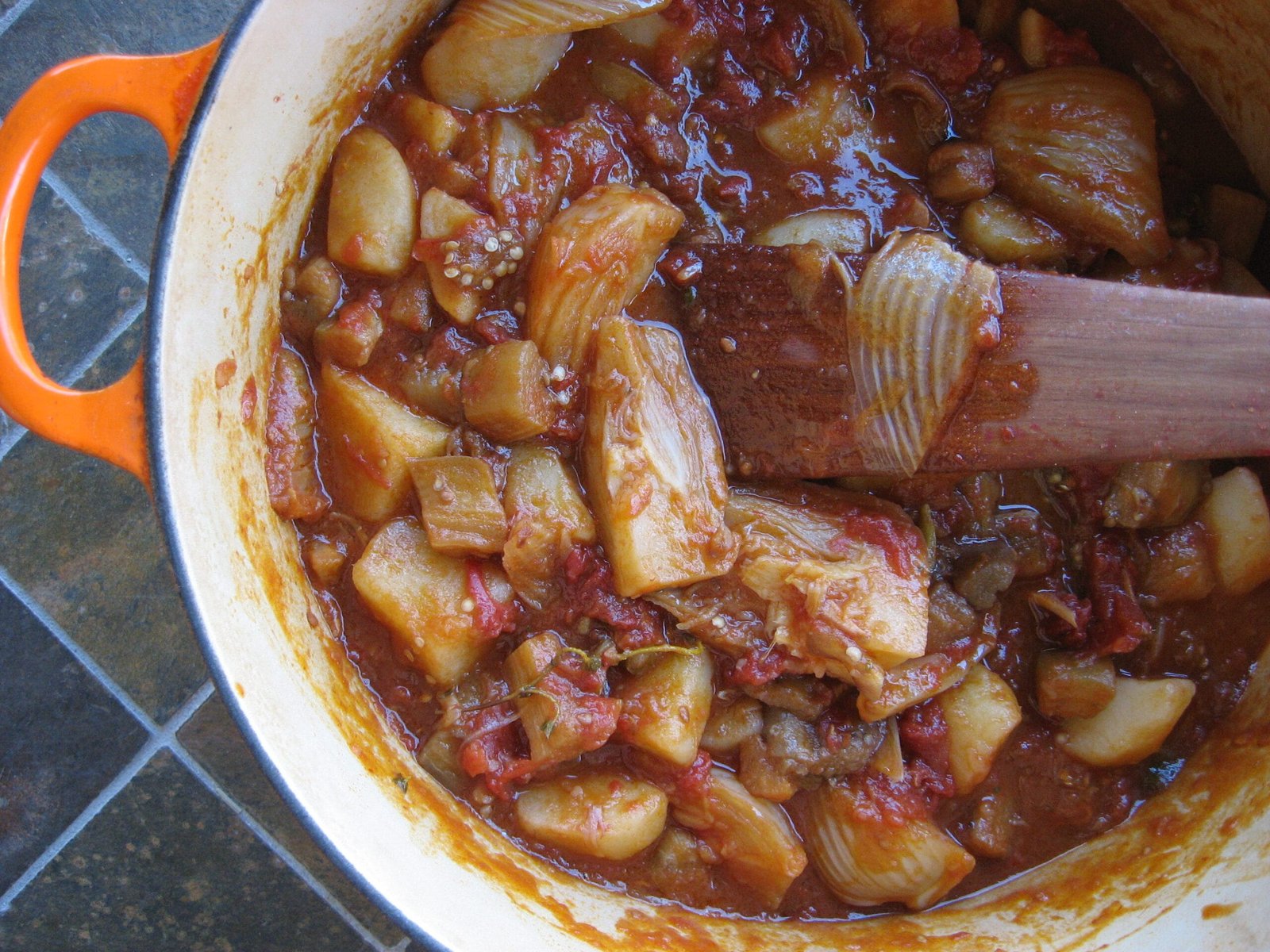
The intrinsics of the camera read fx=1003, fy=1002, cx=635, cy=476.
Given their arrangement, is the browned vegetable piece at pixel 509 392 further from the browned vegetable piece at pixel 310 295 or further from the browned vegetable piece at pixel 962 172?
the browned vegetable piece at pixel 962 172

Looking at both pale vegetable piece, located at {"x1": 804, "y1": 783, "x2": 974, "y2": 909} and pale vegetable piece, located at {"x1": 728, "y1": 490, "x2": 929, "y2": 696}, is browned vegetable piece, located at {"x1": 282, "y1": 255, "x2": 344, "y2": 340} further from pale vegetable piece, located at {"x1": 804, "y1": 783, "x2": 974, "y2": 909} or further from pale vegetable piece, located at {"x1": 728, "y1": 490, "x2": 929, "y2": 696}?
pale vegetable piece, located at {"x1": 804, "y1": 783, "x2": 974, "y2": 909}

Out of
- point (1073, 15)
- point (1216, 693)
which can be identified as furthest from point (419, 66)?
point (1216, 693)

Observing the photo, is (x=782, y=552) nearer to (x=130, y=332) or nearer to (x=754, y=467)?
(x=754, y=467)

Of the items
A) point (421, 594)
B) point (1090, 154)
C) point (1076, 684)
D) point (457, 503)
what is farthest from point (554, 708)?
point (1090, 154)

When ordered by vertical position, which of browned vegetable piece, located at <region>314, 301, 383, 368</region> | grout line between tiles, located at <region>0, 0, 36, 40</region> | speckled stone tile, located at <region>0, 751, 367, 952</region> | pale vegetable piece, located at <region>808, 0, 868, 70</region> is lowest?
speckled stone tile, located at <region>0, 751, 367, 952</region>

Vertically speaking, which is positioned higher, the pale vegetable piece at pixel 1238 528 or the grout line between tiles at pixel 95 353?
the grout line between tiles at pixel 95 353

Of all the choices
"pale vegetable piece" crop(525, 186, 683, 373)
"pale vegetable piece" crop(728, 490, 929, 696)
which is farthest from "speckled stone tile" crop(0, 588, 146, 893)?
"pale vegetable piece" crop(728, 490, 929, 696)

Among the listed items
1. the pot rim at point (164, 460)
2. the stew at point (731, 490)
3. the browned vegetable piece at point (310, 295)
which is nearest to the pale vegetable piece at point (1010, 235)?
the stew at point (731, 490)
